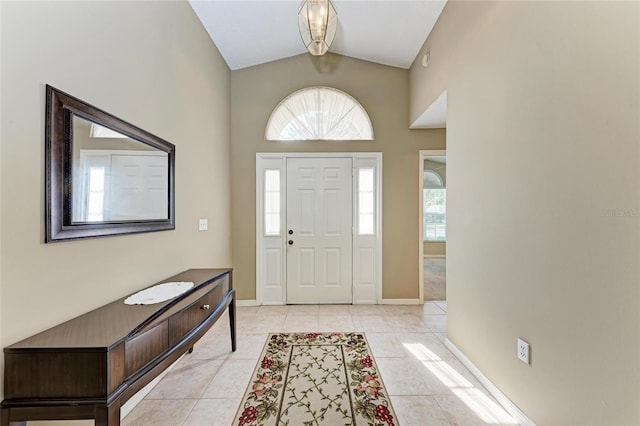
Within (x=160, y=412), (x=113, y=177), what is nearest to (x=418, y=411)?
(x=160, y=412)

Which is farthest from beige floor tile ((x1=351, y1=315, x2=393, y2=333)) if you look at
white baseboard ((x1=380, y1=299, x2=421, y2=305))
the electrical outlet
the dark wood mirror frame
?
the dark wood mirror frame

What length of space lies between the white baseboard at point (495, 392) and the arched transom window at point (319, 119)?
2.67 meters

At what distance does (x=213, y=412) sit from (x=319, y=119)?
3.30 metres

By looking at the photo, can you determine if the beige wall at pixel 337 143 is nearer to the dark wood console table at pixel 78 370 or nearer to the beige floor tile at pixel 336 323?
the beige floor tile at pixel 336 323

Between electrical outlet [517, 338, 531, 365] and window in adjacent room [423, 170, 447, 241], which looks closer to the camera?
electrical outlet [517, 338, 531, 365]

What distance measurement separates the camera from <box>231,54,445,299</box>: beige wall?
379 cm

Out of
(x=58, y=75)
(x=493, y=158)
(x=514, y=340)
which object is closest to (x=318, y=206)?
(x=493, y=158)

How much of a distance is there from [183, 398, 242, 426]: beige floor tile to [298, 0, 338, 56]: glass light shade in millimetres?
2507

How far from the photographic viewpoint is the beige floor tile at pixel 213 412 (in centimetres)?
170

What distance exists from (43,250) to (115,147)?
705mm

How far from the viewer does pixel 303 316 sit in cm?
343

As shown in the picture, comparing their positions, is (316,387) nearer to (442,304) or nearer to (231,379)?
(231,379)

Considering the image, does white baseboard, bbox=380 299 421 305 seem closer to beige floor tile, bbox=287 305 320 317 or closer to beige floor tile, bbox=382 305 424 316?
beige floor tile, bbox=382 305 424 316

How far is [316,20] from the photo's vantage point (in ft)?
6.30
